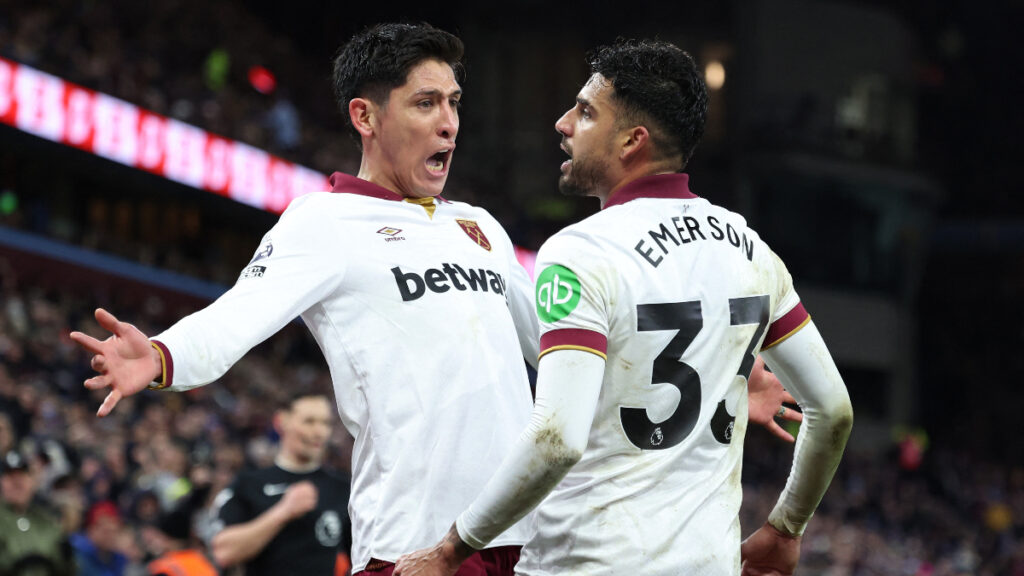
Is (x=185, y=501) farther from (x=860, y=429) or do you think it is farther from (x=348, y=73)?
(x=860, y=429)

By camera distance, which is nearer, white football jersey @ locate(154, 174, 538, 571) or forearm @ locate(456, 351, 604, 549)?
forearm @ locate(456, 351, 604, 549)

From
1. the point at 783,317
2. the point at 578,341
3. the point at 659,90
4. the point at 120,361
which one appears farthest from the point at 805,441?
the point at 120,361

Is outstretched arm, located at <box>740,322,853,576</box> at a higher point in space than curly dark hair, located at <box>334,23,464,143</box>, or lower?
lower

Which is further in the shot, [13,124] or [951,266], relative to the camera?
[951,266]

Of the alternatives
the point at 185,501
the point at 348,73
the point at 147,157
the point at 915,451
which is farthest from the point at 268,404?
the point at 915,451

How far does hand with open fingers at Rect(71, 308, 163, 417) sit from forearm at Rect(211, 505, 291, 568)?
3.04 meters

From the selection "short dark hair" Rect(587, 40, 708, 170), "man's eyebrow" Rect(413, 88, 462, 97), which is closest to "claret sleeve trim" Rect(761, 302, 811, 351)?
"short dark hair" Rect(587, 40, 708, 170)

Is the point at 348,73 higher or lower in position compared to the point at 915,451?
higher

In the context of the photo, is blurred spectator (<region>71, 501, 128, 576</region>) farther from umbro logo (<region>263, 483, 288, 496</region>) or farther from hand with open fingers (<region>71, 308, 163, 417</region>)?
hand with open fingers (<region>71, 308, 163, 417</region>)

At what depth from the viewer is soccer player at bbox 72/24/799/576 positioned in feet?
11.6

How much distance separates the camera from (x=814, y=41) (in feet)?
107

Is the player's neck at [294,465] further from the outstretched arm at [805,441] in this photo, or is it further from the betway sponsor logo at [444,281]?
the outstretched arm at [805,441]

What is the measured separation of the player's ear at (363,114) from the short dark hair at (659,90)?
0.74 metres

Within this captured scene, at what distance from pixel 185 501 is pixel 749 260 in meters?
4.50
